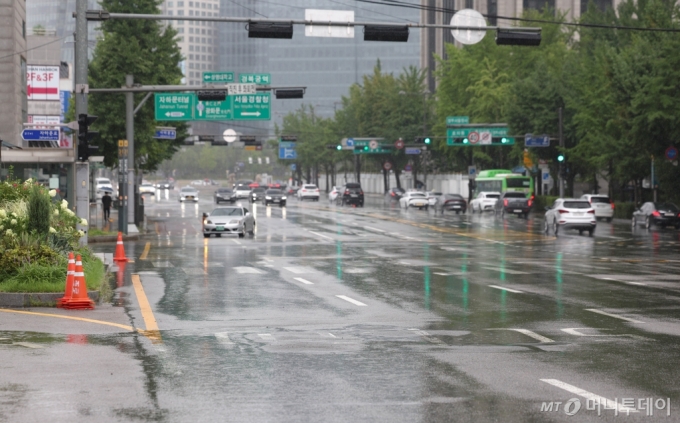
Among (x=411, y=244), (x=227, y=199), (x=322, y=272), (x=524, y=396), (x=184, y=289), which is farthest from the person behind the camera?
(x=227, y=199)

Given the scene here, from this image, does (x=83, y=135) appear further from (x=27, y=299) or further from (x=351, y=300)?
(x=351, y=300)

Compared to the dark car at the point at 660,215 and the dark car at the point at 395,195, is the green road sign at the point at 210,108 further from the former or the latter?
the dark car at the point at 395,195

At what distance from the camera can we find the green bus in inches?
3420

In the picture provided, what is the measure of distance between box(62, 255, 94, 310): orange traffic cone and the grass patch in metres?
0.90

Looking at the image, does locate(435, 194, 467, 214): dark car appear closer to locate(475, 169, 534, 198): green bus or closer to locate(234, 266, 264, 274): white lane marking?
locate(475, 169, 534, 198): green bus

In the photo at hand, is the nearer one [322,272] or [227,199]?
[322,272]

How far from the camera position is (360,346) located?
1437cm

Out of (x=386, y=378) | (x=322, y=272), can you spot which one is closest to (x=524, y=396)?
(x=386, y=378)

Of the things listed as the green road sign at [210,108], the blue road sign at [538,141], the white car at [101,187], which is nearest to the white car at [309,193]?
the white car at [101,187]

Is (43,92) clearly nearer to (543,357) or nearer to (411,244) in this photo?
(411,244)

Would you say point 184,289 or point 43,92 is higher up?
point 43,92

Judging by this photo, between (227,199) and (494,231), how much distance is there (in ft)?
160

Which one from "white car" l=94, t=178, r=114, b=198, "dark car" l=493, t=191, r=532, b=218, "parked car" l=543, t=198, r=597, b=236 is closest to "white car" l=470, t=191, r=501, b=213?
"dark car" l=493, t=191, r=532, b=218

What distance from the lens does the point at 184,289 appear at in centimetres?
2306
